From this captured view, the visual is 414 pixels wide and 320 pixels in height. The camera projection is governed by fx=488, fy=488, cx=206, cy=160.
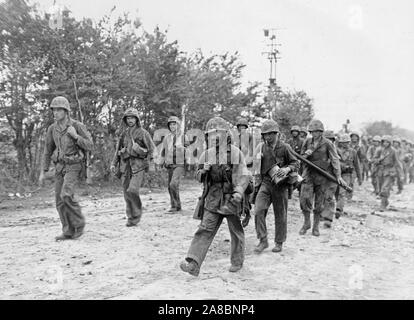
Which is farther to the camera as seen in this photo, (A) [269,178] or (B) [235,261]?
(A) [269,178]

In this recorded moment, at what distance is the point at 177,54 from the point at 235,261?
12.9 m

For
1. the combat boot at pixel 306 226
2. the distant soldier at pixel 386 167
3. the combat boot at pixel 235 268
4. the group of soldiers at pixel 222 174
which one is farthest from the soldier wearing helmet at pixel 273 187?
the distant soldier at pixel 386 167

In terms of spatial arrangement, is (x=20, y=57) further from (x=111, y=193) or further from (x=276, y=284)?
(x=276, y=284)

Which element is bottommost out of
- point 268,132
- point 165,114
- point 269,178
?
point 269,178

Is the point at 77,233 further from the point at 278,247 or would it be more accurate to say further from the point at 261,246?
the point at 278,247

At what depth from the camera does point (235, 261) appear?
6.14m

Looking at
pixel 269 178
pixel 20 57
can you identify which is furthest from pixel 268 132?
pixel 20 57

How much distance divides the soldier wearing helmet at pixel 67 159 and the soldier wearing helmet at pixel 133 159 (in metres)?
1.16

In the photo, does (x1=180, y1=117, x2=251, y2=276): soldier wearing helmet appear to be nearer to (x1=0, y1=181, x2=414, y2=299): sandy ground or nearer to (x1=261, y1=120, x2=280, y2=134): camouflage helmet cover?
(x1=0, y1=181, x2=414, y2=299): sandy ground

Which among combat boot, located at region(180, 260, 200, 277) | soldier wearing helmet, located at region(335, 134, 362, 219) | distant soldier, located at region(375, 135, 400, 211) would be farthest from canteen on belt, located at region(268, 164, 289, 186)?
distant soldier, located at region(375, 135, 400, 211)

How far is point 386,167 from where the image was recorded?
14.5 meters

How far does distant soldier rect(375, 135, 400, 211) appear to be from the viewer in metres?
13.9

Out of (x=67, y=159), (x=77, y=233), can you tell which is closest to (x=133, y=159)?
(x=67, y=159)

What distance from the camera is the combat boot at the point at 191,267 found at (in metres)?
5.62
